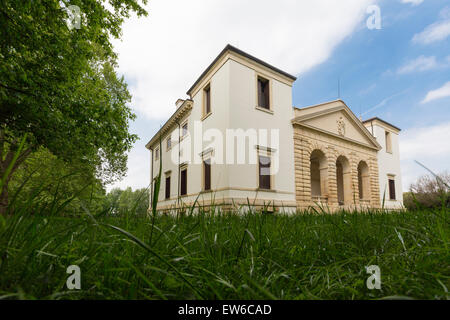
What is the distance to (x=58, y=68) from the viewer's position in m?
7.94

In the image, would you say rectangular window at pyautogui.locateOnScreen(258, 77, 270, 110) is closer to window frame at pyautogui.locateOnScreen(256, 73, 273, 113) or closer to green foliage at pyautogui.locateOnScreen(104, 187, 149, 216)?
window frame at pyautogui.locateOnScreen(256, 73, 273, 113)

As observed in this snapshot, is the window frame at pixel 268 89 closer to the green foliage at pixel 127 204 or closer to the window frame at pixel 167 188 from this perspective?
the window frame at pixel 167 188

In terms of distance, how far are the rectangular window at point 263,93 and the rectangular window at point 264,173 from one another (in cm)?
373

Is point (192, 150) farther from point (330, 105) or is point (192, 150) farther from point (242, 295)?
point (242, 295)

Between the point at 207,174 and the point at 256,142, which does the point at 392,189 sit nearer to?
the point at 256,142

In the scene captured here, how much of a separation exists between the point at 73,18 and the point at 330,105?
58.0ft

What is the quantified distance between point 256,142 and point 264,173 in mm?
1937

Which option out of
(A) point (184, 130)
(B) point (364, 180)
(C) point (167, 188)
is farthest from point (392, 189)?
(C) point (167, 188)

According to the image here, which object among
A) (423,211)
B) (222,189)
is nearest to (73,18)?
(222,189)

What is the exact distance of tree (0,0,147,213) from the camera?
6.77m

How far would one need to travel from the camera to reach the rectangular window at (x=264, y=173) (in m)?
14.0

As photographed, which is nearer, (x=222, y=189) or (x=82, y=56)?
(x=82, y=56)

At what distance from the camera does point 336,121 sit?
19.2 m

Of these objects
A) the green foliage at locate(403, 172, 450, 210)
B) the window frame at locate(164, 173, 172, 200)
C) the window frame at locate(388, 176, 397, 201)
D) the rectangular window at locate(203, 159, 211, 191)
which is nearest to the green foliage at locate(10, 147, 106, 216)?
the green foliage at locate(403, 172, 450, 210)
